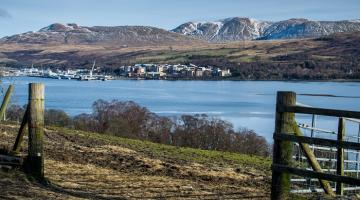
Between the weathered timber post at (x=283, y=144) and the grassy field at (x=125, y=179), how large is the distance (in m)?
1.76

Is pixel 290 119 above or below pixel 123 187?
above

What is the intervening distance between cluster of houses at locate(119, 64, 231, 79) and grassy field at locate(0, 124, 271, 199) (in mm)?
115380

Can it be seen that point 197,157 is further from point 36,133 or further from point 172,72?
point 172,72

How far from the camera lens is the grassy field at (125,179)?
7761 millimetres

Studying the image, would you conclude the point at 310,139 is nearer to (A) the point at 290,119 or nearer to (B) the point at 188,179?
(A) the point at 290,119

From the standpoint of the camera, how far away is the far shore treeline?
91.2 feet

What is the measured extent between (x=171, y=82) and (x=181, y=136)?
337 feet

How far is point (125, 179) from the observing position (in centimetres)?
891

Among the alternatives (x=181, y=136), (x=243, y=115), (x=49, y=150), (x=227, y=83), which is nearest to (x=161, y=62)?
(x=227, y=83)

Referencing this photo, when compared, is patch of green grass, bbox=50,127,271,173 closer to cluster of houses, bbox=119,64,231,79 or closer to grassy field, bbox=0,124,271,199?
grassy field, bbox=0,124,271,199

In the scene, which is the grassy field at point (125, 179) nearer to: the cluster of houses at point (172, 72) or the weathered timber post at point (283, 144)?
the weathered timber post at point (283, 144)

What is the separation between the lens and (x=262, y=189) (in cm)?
909

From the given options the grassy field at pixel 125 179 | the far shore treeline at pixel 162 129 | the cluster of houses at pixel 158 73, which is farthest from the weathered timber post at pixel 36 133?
the cluster of houses at pixel 158 73

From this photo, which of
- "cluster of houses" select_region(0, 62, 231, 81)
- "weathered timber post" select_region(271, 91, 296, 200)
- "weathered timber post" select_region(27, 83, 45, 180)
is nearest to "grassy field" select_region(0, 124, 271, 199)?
"weathered timber post" select_region(27, 83, 45, 180)
